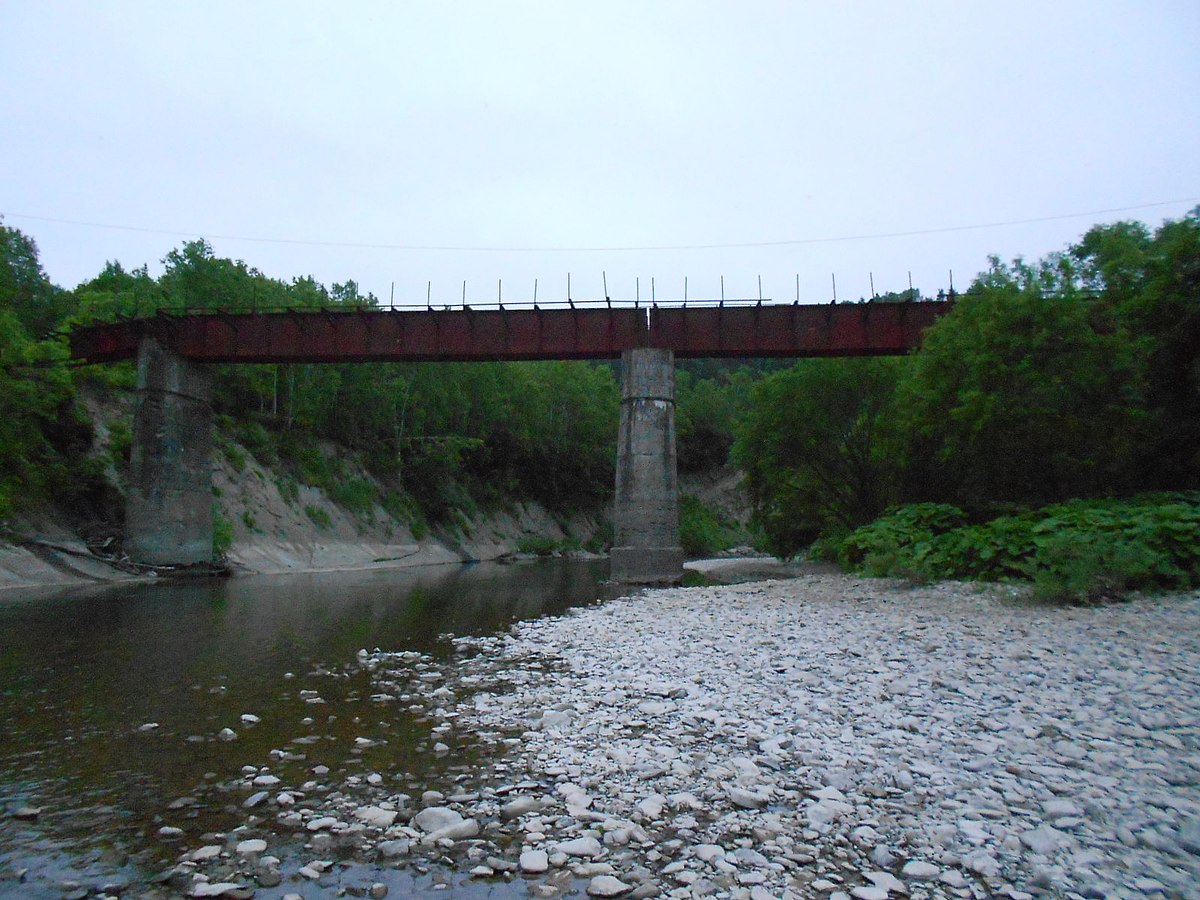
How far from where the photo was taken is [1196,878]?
443cm

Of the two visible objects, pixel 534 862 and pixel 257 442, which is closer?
pixel 534 862

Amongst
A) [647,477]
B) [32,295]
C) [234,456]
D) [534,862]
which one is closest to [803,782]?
[534,862]

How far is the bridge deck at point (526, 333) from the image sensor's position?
32.7 meters

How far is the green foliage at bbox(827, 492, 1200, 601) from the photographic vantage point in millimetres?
14312

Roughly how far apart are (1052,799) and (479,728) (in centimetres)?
532

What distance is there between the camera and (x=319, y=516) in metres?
49.4

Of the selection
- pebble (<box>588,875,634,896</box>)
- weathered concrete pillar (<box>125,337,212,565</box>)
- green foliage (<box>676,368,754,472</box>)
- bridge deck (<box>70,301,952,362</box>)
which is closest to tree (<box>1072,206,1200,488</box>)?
bridge deck (<box>70,301,952,362</box>)

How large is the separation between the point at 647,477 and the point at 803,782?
26835mm

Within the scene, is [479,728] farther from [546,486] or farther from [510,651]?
[546,486]

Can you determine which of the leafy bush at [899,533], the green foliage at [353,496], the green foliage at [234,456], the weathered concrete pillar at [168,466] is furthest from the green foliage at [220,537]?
the leafy bush at [899,533]

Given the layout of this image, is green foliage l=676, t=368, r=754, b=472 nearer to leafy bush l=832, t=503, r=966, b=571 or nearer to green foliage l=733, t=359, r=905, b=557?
green foliage l=733, t=359, r=905, b=557

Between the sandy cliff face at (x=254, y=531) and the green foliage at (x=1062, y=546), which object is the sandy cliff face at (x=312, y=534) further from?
the green foliage at (x=1062, y=546)

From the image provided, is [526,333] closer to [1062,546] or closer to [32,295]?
[1062,546]

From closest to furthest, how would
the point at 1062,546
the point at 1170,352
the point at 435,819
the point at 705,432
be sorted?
the point at 435,819, the point at 1062,546, the point at 1170,352, the point at 705,432
